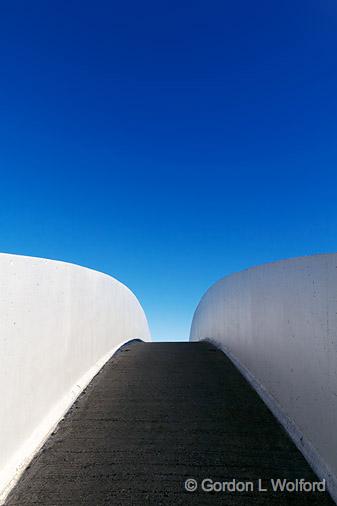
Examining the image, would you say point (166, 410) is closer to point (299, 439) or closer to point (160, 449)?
point (160, 449)

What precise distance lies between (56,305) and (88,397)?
1.34 metres

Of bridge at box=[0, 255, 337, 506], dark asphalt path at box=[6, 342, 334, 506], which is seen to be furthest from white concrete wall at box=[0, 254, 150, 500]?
dark asphalt path at box=[6, 342, 334, 506]

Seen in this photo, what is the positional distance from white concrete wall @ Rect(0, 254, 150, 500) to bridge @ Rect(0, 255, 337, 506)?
0.05 ft

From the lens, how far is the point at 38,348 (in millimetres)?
3830

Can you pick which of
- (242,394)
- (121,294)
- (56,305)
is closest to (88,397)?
(56,305)

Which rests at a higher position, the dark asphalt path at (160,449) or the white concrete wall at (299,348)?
the white concrete wall at (299,348)

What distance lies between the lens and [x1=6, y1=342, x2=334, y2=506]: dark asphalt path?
2.96 m

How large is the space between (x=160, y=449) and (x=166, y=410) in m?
0.94

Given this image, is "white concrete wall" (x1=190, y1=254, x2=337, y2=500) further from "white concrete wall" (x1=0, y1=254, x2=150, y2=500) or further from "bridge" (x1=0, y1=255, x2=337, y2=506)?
"white concrete wall" (x1=0, y1=254, x2=150, y2=500)

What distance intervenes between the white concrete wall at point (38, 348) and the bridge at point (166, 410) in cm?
2

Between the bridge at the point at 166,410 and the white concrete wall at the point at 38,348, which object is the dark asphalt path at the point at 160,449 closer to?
the bridge at the point at 166,410

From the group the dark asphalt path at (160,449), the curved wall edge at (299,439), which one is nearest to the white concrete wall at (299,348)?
the curved wall edge at (299,439)

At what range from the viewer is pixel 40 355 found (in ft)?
12.7

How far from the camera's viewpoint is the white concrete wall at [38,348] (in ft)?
10.4
